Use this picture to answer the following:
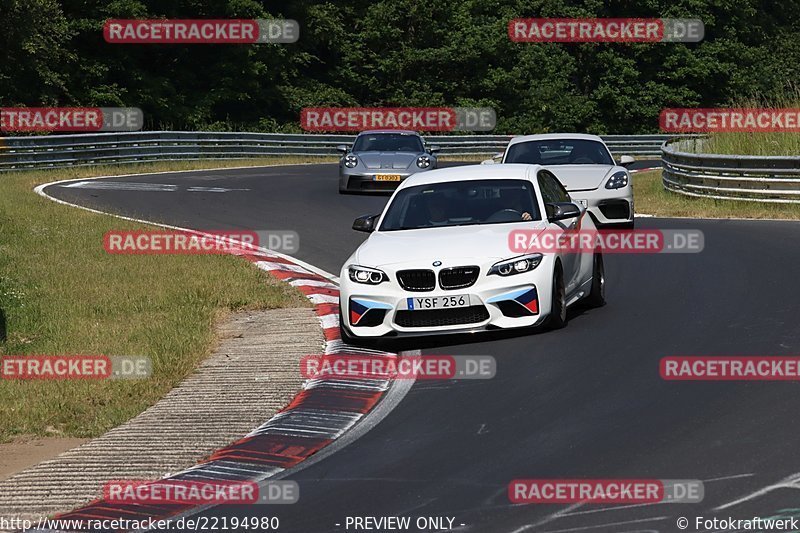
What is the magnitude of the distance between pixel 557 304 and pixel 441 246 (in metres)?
1.05

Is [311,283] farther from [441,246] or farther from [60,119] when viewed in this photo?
[60,119]

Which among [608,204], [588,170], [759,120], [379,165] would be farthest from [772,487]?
[759,120]

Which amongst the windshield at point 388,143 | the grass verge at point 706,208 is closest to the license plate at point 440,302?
the grass verge at point 706,208

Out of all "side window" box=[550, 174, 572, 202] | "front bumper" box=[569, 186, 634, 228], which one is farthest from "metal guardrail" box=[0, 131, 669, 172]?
"side window" box=[550, 174, 572, 202]

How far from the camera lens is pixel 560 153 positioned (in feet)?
65.0

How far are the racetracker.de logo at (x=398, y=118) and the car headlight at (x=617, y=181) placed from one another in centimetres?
3233

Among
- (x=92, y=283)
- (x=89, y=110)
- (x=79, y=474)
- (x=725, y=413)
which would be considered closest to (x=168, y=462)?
(x=79, y=474)

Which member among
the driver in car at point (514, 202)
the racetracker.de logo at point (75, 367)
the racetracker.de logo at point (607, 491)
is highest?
the driver in car at point (514, 202)

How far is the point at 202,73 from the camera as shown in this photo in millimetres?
50062

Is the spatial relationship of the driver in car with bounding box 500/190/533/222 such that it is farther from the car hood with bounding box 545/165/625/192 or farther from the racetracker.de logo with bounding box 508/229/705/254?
the car hood with bounding box 545/165/625/192

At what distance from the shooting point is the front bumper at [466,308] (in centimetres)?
1095

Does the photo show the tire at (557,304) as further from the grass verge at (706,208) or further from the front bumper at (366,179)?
the front bumper at (366,179)

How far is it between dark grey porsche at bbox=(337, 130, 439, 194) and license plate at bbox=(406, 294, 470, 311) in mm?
15102

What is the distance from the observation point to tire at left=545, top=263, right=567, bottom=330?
1125cm
